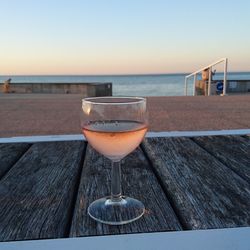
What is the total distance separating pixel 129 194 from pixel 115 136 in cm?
23

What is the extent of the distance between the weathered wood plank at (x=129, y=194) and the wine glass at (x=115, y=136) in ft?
0.07

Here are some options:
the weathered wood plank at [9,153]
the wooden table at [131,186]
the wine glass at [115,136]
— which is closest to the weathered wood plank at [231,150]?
the wooden table at [131,186]

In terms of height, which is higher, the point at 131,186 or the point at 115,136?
the point at 115,136

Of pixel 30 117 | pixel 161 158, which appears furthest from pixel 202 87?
pixel 161 158

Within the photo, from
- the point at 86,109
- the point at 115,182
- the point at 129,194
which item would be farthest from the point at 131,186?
the point at 86,109

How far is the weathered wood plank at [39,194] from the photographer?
2.39ft

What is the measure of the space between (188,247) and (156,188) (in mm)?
315

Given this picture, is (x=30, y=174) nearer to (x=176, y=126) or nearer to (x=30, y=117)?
(x=176, y=126)

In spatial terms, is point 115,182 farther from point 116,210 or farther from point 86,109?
point 86,109

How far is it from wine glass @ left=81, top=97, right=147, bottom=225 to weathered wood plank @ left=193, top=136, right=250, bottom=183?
1.32 ft

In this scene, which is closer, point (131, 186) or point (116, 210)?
point (116, 210)

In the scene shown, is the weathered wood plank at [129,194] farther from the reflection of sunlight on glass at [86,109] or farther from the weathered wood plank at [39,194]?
the reflection of sunlight on glass at [86,109]

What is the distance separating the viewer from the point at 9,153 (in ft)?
4.31

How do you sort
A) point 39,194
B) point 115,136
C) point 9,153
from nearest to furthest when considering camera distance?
point 115,136 → point 39,194 → point 9,153
